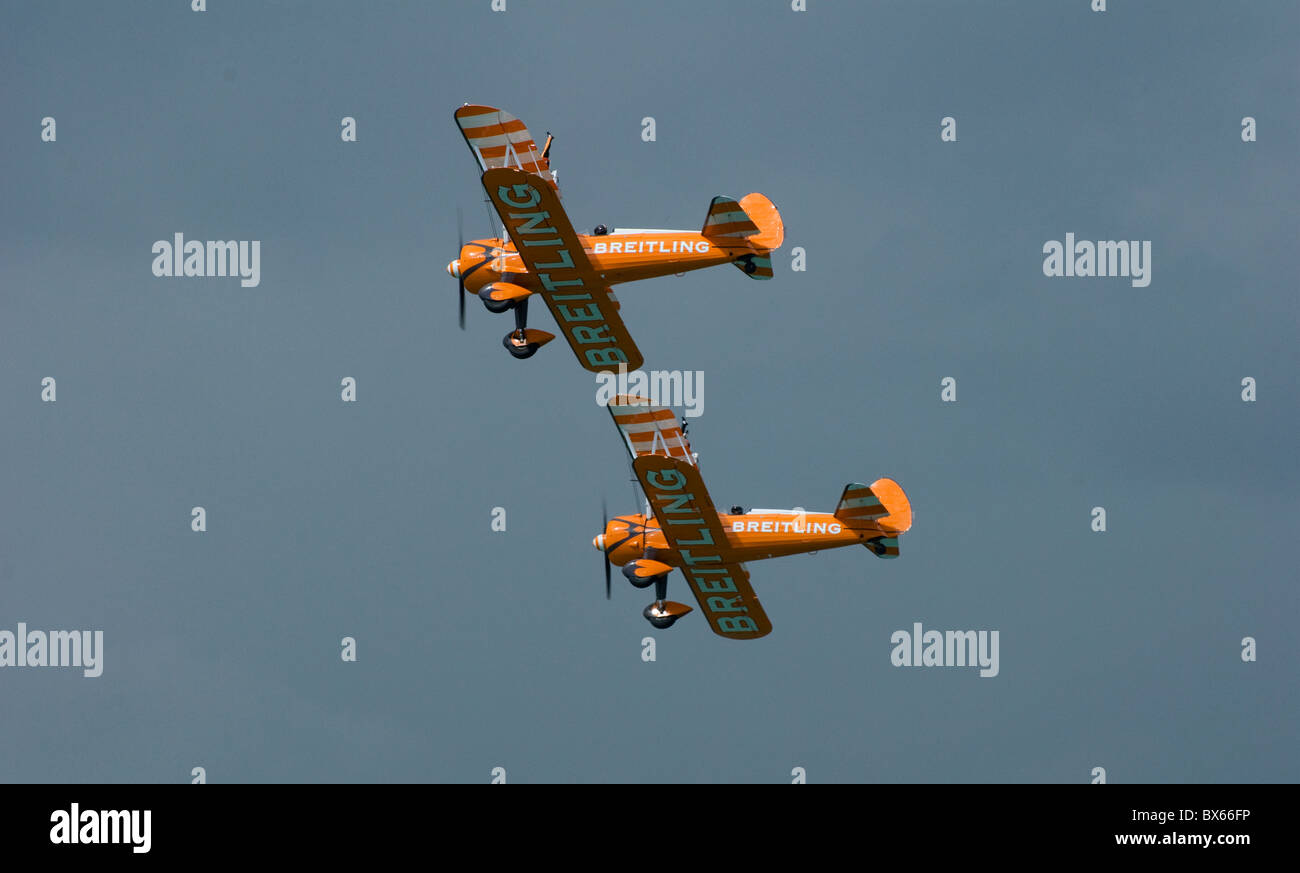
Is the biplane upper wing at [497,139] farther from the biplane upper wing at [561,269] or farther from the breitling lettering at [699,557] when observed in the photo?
the breitling lettering at [699,557]

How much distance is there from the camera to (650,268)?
73000 millimetres

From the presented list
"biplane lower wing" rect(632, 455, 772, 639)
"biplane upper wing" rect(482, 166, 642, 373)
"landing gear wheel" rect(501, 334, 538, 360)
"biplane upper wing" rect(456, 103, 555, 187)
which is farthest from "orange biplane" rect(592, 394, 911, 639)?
"biplane upper wing" rect(456, 103, 555, 187)

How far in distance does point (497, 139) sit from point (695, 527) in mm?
11018

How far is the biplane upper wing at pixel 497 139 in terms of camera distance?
70000 millimetres

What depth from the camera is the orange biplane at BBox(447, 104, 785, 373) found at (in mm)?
70312

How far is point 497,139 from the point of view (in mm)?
70312

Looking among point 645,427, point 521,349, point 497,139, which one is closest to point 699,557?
point 645,427

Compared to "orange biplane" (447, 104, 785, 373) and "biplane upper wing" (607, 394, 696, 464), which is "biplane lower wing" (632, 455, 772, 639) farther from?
"orange biplane" (447, 104, 785, 373)

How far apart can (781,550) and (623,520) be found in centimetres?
441

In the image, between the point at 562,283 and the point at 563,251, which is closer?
the point at 563,251

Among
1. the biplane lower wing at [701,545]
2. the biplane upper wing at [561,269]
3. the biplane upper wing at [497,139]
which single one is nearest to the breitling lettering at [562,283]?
the biplane upper wing at [561,269]

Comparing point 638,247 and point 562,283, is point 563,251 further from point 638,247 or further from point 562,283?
point 638,247

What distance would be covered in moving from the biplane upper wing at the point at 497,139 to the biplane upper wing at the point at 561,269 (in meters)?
0.41
